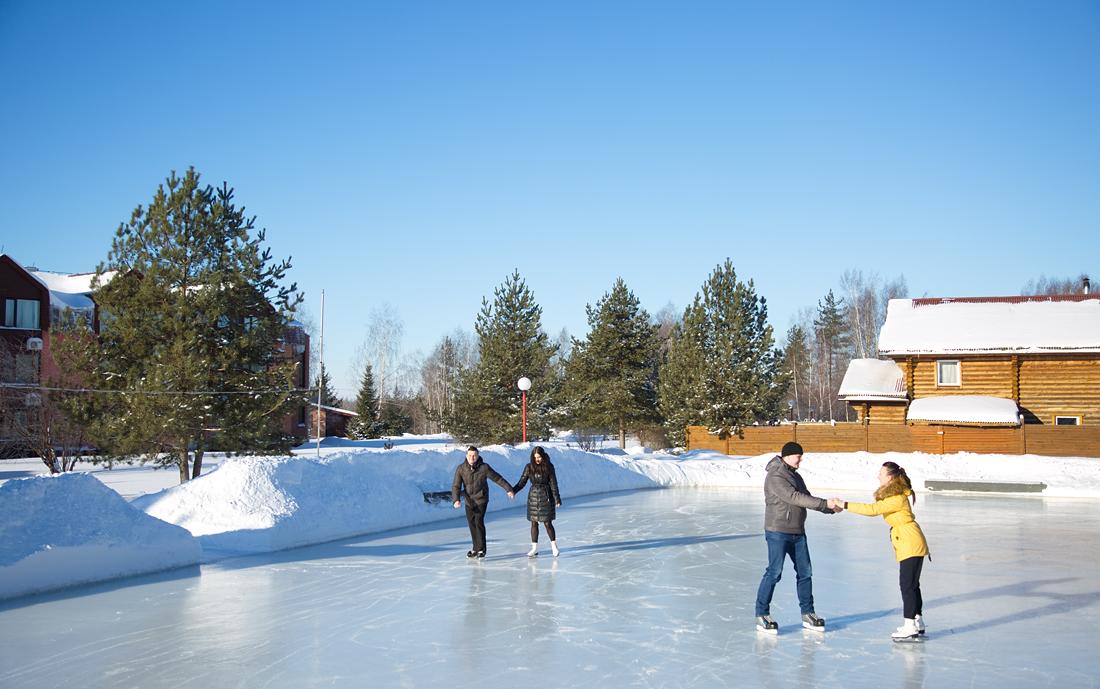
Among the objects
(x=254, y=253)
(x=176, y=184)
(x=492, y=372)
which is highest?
(x=176, y=184)

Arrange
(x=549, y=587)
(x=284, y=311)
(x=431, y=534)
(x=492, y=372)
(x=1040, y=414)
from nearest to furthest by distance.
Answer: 1. (x=549, y=587)
2. (x=431, y=534)
3. (x=284, y=311)
4. (x=1040, y=414)
5. (x=492, y=372)

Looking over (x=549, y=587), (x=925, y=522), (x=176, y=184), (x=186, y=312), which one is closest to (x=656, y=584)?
(x=549, y=587)

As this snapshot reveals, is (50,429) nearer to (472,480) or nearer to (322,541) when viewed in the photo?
(322,541)

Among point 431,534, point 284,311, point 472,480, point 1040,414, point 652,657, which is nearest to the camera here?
point 652,657

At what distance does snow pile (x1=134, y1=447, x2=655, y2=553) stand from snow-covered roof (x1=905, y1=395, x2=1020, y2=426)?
23.0m

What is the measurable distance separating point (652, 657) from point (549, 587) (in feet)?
11.1

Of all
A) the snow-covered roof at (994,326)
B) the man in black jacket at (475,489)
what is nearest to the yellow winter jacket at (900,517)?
the man in black jacket at (475,489)

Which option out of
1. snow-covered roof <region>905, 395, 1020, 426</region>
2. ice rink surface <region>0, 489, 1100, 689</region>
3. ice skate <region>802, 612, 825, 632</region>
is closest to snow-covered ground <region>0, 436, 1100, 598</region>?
ice rink surface <region>0, 489, 1100, 689</region>

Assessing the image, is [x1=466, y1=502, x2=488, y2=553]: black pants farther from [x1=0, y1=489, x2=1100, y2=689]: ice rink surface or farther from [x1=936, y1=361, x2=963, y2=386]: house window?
[x1=936, y1=361, x2=963, y2=386]: house window

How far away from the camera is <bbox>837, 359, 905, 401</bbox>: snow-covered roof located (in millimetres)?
37812

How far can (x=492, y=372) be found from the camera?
39.7 meters

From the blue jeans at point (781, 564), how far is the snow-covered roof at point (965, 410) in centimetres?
2995

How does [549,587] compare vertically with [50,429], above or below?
below

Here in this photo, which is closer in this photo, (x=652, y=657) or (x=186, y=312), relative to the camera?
(x=652, y=657)
